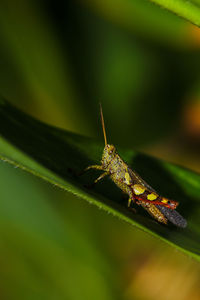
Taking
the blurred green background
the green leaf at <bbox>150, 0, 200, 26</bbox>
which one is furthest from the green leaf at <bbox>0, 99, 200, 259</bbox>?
the blurred green background

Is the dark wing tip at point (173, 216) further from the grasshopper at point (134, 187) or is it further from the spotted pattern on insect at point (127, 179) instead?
the spotted pattern on insect at point (127, 179)

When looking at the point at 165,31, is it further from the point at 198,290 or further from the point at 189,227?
the point at 189,227

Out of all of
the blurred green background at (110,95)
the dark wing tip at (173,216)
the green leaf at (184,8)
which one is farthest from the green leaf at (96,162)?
the blurred green background at (110,95)

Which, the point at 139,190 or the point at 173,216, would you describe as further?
the point at 139,190

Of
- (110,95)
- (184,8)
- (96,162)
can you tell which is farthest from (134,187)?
(110,95)

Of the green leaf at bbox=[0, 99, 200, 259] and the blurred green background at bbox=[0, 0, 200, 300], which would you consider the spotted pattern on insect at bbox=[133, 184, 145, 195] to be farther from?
the blurred green background at bbox=[0, 0, 200, 300]

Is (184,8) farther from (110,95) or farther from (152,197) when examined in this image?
(110,95)

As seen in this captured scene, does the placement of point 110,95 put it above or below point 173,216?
below
